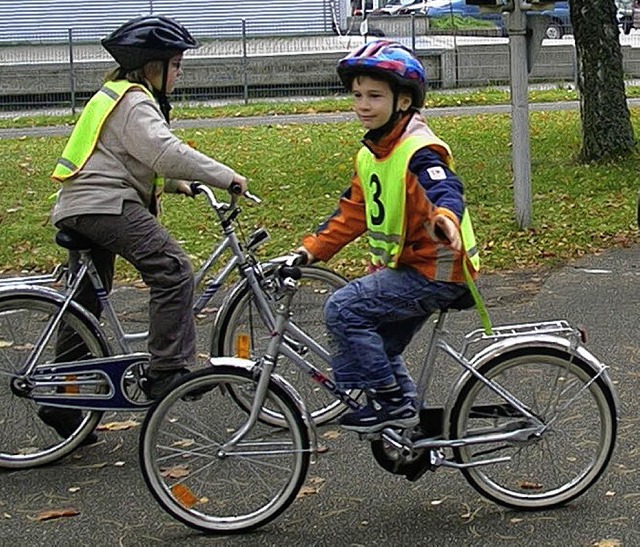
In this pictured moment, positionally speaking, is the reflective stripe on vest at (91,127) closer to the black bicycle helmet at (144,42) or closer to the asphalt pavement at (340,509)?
the black bicycle helmet at (144,42)

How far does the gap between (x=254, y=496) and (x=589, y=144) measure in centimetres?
885

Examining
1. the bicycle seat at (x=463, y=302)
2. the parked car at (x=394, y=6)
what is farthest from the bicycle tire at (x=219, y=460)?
the parked car at (x=394, y=6)

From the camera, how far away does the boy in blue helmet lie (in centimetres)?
457

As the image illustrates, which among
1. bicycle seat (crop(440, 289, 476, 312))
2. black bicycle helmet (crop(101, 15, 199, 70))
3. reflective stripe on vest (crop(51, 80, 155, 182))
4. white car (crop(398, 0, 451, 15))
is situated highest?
white car (crop(398, 0, 451, 15))

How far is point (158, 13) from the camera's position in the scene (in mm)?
32938

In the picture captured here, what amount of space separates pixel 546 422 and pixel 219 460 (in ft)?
4.02

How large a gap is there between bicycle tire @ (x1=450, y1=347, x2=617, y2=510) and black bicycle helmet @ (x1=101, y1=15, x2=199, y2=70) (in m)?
1.84

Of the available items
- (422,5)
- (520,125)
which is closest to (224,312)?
(520,125)

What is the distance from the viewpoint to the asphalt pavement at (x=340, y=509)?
4836 millimetres

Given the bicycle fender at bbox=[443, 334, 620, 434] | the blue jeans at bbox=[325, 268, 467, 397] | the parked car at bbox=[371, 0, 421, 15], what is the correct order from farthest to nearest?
the parked car at bbox=[371, 0, 421, 15]
the bicycle fender at bbox=[443, 334, 620, 434]
the blue jeans at bbox=[325, 268, 467, 397]

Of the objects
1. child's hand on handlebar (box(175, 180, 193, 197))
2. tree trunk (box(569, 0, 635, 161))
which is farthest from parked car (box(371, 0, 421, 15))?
child's hand on handlebar (box(175, 180, 193, 197))

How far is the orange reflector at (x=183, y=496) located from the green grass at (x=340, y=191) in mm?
4509

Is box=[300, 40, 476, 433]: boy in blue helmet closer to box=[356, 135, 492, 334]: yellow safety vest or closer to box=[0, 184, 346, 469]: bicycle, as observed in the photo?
box=[356, 135, 492, 334]: yellow safety vest

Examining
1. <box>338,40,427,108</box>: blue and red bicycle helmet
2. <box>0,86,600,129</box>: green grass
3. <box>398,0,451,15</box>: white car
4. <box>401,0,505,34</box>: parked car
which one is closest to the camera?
<box>338,40,427,108</box>: blue and red bicycle helmet
